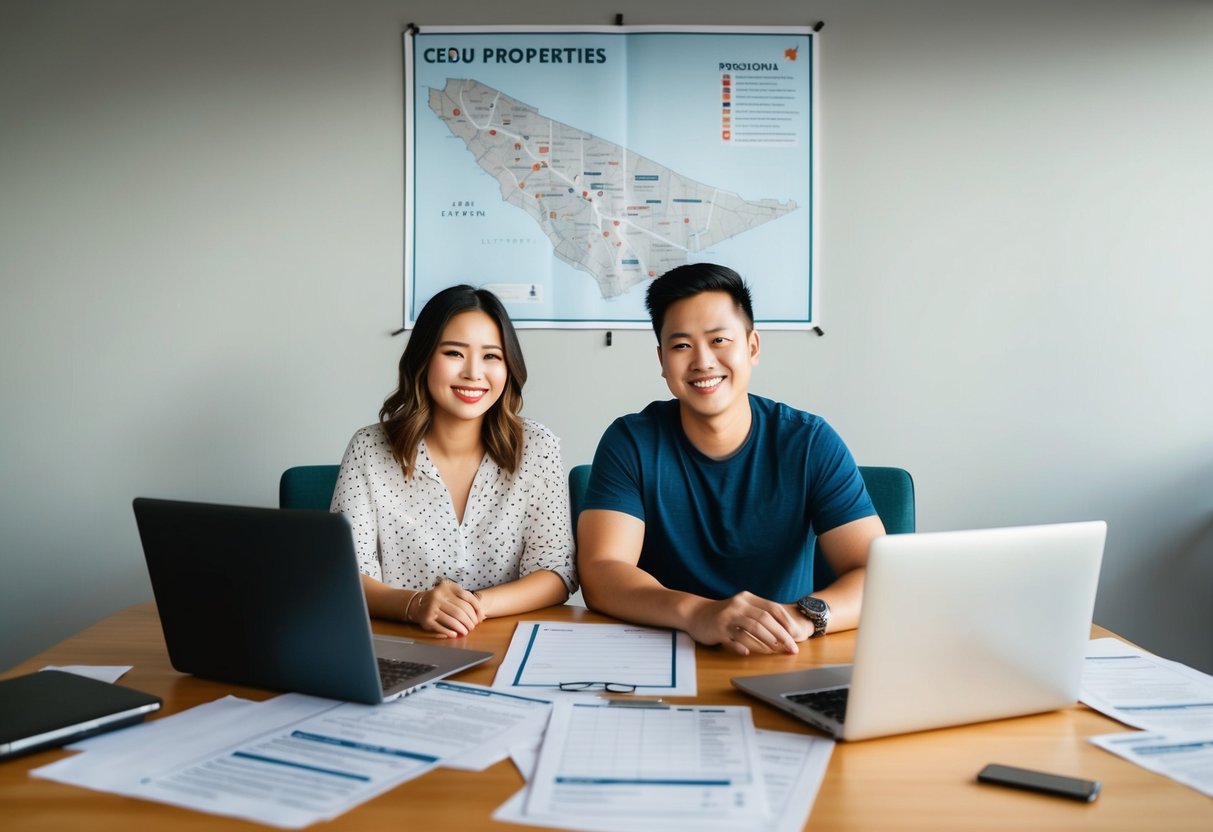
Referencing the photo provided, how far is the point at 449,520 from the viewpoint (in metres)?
1.90

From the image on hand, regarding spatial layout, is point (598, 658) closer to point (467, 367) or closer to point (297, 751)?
point (297, 751)

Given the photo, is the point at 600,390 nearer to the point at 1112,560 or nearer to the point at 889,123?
the point at 889,123

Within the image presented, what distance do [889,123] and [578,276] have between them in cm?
100

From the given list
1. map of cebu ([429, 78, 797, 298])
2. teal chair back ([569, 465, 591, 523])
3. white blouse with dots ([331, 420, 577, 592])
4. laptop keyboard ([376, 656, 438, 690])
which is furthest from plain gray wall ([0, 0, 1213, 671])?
laptop keyboard ([376, 656, 438, 690])

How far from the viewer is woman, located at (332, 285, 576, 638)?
6.15 feet

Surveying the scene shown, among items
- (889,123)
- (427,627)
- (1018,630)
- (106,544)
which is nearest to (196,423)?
(106,544)

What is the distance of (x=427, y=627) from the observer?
4.77 ft

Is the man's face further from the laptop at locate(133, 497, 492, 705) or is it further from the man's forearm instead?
the laptop at locate(133, 497, 492, 705)

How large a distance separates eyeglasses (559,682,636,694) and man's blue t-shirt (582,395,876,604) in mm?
608

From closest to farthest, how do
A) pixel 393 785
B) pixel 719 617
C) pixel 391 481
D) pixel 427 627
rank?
pixel 393 785 → pixel 719 617 → pixel 427 627 → pixel 391 481

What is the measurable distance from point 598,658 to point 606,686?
139mm

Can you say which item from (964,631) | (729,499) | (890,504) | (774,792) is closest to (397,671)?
(774,792)

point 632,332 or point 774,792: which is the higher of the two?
point 632,332

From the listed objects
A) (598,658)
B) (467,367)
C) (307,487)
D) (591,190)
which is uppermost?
(591,190)
